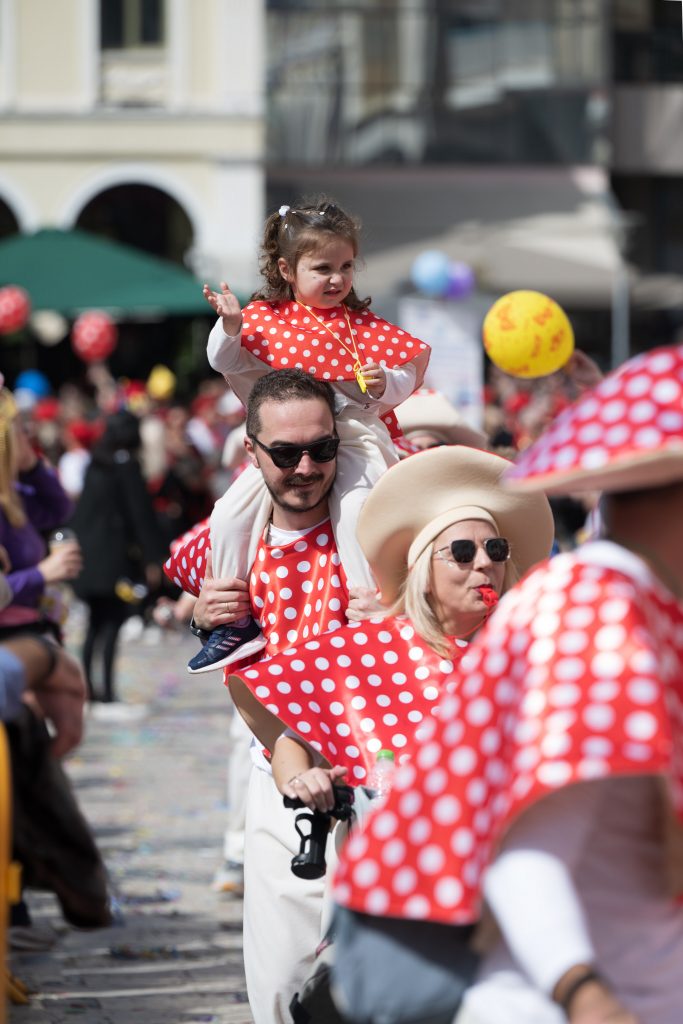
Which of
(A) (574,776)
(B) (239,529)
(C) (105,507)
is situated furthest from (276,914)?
(C) (105,507)

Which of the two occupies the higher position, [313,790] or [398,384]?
[398,384]

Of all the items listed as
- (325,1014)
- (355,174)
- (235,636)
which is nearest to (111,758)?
(235,636)

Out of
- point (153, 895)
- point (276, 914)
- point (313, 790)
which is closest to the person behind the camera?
point (313, 790)

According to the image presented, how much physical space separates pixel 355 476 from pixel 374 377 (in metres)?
0.30

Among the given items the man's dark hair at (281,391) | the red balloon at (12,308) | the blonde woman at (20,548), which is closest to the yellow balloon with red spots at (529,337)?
the blonde woman at (20,548)

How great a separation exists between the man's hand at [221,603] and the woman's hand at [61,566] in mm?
1740

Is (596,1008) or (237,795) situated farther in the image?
(237,795)

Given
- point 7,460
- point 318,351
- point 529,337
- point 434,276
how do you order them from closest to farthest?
point 318,351 → point 7,460 → point 529,337 → point 434,276

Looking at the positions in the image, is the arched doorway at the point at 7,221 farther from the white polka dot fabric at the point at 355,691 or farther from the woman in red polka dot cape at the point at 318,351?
the white polka dot fabric at the point at 355,691

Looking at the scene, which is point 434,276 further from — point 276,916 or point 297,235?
point 276,916

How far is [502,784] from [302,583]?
2099 mm

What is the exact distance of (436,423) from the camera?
6.13m

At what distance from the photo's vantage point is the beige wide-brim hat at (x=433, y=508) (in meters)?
4.00

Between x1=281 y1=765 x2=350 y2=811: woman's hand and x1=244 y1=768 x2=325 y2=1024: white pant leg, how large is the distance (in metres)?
0.59
